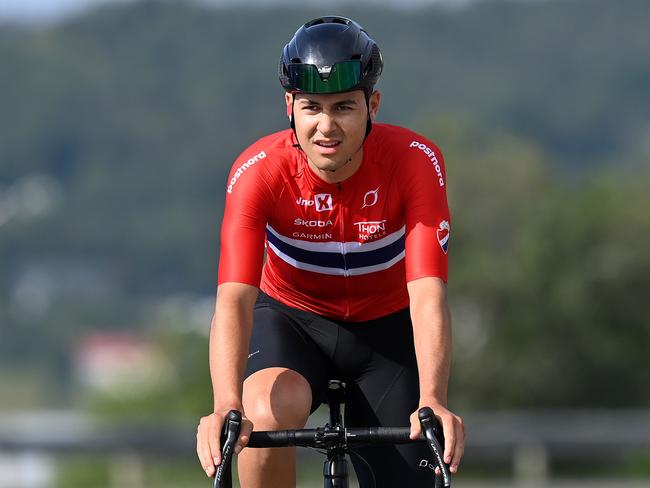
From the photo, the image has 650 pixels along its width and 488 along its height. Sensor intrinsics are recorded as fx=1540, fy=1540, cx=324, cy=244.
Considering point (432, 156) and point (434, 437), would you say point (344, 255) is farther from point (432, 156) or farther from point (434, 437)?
point (434, 437)

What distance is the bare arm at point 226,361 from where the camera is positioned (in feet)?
18.8

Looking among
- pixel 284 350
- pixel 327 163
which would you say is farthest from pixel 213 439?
pixel 327 163

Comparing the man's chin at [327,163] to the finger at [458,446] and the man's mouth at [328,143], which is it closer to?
the man's mouth at [328,143]

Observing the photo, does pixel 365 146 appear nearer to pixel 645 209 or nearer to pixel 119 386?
pixel 645 209

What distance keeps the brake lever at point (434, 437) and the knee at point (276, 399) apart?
28.5 inches

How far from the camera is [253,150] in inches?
262

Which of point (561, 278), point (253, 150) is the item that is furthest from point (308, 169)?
point (561, 278)

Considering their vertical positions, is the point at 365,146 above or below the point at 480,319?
below

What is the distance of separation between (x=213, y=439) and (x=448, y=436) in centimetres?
87

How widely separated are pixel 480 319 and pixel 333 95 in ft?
158

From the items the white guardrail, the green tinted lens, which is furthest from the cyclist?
the white guardrail

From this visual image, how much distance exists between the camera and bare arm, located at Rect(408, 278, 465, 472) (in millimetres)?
5766

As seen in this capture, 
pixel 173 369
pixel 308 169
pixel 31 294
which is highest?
pixel 31 294

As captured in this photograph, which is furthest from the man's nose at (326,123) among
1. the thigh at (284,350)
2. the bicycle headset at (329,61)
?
the thigh at (284,350)
